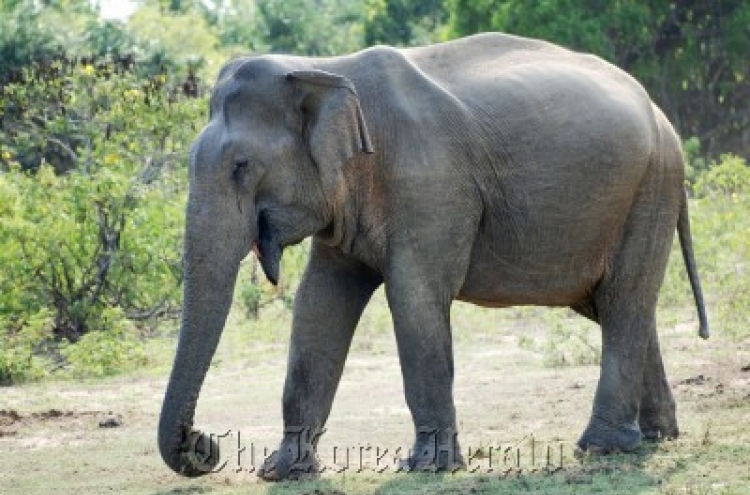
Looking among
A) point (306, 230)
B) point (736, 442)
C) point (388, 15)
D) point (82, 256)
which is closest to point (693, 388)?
point (736, 442)

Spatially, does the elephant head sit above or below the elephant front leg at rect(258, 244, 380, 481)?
above

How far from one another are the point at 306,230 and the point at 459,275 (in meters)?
0.75

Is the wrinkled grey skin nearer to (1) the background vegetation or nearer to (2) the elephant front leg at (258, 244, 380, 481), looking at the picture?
(2) the elephant front leg at (258, 244, 380, 481)

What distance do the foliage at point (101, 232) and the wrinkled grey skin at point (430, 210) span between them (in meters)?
5.31

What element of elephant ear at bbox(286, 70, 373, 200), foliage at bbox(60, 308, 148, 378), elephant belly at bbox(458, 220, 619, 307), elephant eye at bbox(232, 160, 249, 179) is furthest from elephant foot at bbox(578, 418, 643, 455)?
foliage at bbox(60, 308, 148, 378)

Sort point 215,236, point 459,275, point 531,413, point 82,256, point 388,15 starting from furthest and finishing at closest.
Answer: point 388,15, point 82,256, point 531,413, point 459,275, point 215,236

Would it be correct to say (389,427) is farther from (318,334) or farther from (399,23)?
(399,23)

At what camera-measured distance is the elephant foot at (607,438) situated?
872 centimetres

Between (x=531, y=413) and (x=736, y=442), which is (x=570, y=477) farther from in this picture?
(x=531, y=413)

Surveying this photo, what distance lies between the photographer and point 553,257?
870cm

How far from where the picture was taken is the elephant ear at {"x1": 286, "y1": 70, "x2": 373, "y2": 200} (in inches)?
311

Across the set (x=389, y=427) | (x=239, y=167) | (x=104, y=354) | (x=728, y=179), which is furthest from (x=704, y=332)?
(x=728, y=179)

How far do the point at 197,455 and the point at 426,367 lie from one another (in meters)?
1.21

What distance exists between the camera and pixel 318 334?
28.1 feet
